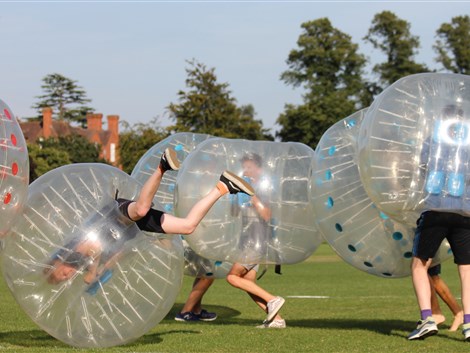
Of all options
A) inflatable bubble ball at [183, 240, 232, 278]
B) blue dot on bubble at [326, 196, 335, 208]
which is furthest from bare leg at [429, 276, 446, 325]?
inflatable bubble ball at [183, 240, 232, 278]

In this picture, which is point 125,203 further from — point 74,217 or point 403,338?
point 403,338

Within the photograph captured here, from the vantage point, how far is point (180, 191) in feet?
32.4

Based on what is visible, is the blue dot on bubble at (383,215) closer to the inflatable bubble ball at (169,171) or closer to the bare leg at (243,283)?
the bare leg at (243,283)

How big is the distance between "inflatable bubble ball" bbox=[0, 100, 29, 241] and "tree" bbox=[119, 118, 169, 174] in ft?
146

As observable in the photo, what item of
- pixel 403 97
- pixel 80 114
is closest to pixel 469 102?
pixel 403 97

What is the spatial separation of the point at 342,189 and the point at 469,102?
5.17 ft

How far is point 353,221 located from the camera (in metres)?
9.08

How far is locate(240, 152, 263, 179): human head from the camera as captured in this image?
973 cm

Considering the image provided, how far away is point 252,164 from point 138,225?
1979 millimetres

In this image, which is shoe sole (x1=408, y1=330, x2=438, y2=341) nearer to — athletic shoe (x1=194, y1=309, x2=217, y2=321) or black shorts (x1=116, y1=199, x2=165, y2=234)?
black shorts (x1=116, y1=199, x2=165, y2=234)

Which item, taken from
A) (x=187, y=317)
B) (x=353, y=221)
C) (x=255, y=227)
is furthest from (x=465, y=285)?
(x=187, y=317)

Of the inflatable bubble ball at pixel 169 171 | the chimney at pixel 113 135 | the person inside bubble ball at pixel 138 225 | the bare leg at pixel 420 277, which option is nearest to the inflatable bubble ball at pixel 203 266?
the inflatable bubble ball at pixel 169 171

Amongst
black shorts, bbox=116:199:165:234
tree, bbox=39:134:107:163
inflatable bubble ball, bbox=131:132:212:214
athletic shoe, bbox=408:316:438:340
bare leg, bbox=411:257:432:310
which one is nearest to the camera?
black shorts, bbox=116:199:165:234

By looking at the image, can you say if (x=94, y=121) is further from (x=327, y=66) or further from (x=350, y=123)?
(x=350, y=123)
